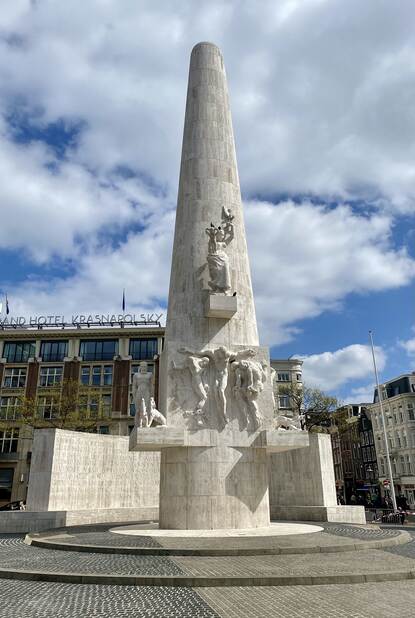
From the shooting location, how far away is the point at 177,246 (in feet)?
60.2

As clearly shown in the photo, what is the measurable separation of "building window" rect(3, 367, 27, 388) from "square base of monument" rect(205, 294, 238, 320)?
156 ft

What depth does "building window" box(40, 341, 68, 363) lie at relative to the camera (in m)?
59.2

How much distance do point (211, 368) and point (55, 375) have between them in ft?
152

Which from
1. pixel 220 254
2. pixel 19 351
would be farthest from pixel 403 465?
pixel 220 254

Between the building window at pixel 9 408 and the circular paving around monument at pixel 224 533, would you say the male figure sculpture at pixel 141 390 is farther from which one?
the building window at pixel 9 408

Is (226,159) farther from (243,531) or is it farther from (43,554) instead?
(43,554)

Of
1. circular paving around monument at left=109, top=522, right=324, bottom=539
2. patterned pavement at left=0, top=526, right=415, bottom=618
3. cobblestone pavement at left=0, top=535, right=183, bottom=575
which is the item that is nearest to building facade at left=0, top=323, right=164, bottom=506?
circular paving around monument at left=109, top=522, right=324, bottom=539

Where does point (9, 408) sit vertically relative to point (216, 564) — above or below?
above

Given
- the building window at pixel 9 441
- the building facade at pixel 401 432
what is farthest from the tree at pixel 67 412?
the building facade at pixel 401 432

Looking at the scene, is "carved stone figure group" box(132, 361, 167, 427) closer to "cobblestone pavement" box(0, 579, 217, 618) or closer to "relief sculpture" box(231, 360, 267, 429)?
"relief sculpture" box(231, 360, 267, 429)

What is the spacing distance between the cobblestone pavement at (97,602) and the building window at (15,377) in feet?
175

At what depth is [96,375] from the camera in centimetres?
5803

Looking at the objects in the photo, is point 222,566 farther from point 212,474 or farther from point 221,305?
point 221,305

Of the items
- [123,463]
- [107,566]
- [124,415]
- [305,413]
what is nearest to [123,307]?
[124,415]
